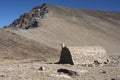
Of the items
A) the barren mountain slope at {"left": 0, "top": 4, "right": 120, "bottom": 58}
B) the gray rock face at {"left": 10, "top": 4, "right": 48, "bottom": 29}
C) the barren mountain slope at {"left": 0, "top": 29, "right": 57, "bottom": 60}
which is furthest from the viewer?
the gray rock face at {"left": 10, "top": 4, "right": 48, "bottom": 29}

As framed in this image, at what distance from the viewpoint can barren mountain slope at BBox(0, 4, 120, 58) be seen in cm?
4256

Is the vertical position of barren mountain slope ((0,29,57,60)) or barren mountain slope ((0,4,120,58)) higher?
barren mountain slope ((0,4,120,58))

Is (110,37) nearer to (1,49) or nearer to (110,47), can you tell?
(110,47)

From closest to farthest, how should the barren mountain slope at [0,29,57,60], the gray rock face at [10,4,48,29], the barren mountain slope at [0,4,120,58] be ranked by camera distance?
the barren mountain slope at [0,29,57,60], the barren mountain slope at [0,4,120,58], the gray rock face at [10,4,48,29]

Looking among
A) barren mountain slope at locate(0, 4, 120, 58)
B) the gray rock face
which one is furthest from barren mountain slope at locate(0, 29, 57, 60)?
the gray rock face

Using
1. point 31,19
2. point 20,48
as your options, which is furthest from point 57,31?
point 20,48

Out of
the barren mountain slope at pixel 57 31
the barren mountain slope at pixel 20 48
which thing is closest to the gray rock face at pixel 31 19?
the barren mountain slope at pixel 57 31

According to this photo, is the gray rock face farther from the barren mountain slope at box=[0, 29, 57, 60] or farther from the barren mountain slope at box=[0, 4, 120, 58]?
the barren mountain slope at box=[0, 29, 57, 60]

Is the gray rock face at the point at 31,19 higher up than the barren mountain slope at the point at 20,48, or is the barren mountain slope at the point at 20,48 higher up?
the gray rock face at the point at 31,19

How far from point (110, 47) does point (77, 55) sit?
112 feet

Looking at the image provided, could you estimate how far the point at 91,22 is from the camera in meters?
78.6

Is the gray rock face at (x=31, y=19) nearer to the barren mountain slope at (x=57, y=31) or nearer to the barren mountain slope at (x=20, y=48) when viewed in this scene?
the barren mountain slope at (x=57, y=31)

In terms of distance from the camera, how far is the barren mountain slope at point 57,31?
140 ft

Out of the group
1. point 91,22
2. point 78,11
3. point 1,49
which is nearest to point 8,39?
point 1,49
